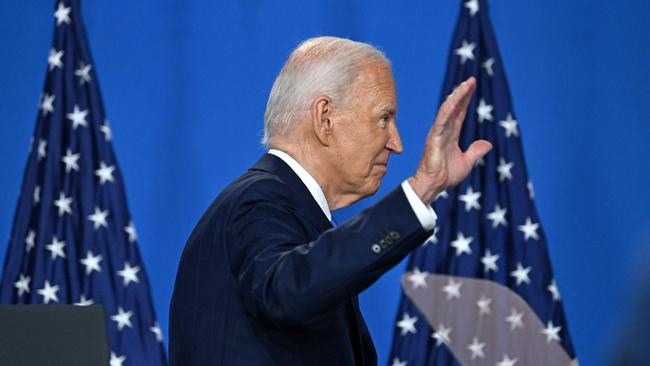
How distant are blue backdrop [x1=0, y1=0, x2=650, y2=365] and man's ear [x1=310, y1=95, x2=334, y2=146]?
212 centimetres

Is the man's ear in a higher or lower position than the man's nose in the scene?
higher

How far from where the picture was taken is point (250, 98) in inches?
167

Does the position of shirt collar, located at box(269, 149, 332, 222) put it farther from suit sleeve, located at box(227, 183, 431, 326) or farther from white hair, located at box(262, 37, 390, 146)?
suit sleeve, located at box(227, 183, 431, 326)

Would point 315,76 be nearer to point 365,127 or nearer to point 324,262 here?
point 365,127

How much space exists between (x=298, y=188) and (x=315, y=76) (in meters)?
0.24

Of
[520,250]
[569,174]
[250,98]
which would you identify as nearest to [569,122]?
[569,174]

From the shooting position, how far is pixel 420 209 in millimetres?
1499

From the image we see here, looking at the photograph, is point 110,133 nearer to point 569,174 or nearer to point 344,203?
point 569,174

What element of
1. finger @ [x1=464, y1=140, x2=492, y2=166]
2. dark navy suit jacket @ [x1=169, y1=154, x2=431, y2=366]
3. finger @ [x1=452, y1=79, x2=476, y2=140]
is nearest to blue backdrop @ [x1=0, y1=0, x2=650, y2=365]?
dark navy suit jacket @ [x1=169, y1=154, x2=431, y2=366]

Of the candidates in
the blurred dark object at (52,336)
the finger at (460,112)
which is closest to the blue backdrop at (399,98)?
the blurred dark object at (52,336)

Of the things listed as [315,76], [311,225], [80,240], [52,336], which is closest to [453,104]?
[311,225]

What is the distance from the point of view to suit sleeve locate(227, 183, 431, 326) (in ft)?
4.68

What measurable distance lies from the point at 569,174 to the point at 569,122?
8.5 inches

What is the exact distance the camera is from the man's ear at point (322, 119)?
1.93m
